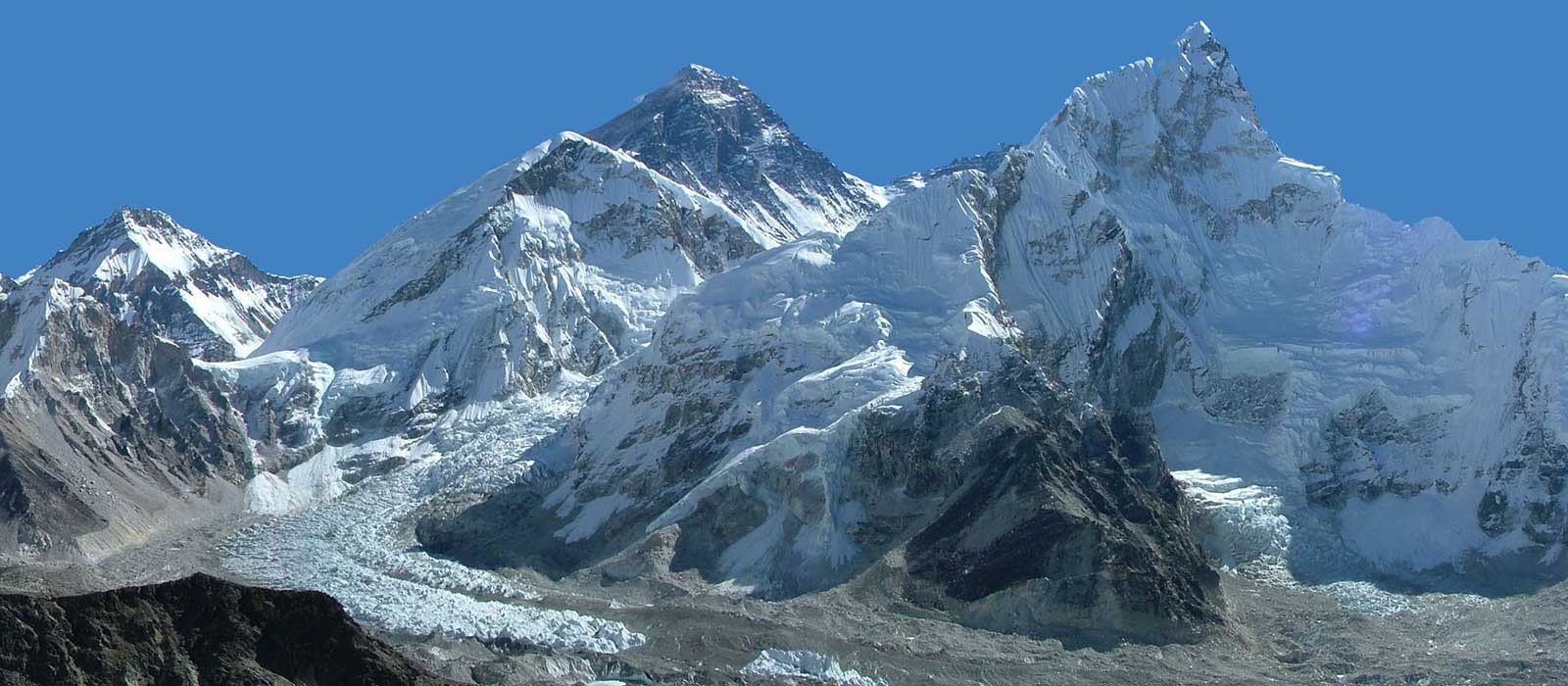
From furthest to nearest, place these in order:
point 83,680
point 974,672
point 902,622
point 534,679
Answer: point 902,622
point 974,672
point 534,679
point 83,680

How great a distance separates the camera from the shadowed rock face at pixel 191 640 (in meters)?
99.6

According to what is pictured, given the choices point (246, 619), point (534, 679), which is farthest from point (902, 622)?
point (246, 619)

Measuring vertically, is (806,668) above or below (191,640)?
above

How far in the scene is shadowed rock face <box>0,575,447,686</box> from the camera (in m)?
99.6

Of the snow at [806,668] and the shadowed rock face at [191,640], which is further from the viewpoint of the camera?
the snow at [806,668]

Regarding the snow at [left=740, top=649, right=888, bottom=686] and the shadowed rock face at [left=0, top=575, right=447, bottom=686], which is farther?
the snow at [left=740, top=649, right=888, bottom=686]

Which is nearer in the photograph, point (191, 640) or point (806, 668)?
point (191, 640)

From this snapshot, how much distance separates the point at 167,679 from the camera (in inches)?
4026

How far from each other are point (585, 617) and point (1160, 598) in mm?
41548

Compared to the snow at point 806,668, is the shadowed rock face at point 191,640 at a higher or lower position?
lower

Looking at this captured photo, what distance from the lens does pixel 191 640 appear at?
104m

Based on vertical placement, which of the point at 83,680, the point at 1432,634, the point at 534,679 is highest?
the point at 1432,634

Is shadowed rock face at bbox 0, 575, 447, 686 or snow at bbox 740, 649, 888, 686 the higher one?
snow at bbox 740, 649, 888, 686

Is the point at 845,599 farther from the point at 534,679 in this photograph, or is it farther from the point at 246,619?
the point at 246,619
